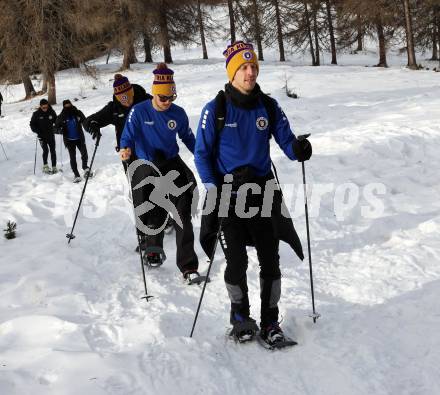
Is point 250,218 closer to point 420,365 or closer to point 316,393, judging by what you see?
point 316,393

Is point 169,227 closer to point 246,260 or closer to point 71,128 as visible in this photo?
point 246,260

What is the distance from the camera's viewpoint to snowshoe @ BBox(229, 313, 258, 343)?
405 cm

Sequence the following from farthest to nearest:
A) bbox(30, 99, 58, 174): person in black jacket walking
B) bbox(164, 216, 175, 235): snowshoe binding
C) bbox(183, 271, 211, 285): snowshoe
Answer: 1. bbox(30, 99, 58, 174): person in black jacket walking
2. bbox(164, 216, 175, 235): snowshoe binding
3. bbox(183, 271, 211, 285): snowshoe

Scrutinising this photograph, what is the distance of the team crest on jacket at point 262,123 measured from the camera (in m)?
3.92

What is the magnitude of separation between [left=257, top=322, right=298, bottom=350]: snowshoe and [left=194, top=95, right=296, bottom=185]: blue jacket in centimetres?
134

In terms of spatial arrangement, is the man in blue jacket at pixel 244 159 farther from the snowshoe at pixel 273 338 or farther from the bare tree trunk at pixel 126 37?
the bare tree trunk at pixel 126 37

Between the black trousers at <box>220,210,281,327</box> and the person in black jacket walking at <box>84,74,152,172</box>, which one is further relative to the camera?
the person in black jacket walking at <box>84,74,152,172</box>

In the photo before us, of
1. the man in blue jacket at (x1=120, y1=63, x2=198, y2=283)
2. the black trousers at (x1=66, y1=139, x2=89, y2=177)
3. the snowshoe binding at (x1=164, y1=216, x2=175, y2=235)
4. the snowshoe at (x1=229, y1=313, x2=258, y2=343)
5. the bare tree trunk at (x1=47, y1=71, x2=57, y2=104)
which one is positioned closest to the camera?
the snowshoe at (x1=229, y1=313, x2=258, y2=343)

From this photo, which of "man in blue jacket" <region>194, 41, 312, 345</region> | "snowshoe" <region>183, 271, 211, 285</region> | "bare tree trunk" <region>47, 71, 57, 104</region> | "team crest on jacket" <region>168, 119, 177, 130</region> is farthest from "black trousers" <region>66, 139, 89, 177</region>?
"bare tree trunk" <region>47, 71, 57, 104</region>

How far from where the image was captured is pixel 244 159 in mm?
3938

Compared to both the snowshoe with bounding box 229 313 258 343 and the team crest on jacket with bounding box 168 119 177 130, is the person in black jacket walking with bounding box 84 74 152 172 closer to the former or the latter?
the team crest on jacket with bounding box 168 119 177 130

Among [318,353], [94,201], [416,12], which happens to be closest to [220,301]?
[318,353]

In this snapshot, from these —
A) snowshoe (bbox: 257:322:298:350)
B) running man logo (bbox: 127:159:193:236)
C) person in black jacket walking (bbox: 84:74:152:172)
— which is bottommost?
snowshoe (bbox: 257:322:298:350)

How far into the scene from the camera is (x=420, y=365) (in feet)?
11.8
